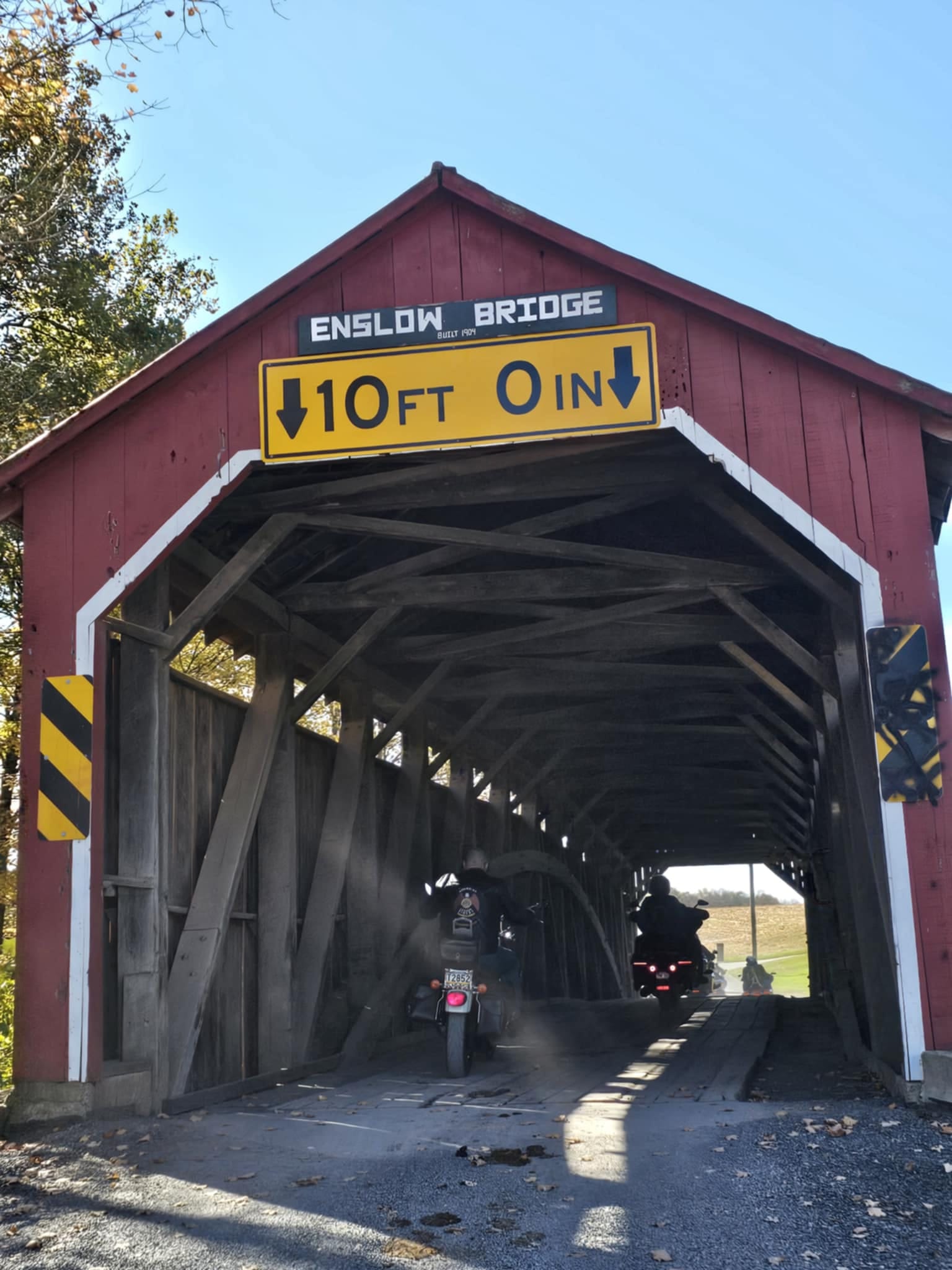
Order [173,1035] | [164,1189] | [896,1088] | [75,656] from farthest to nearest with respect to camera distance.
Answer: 1. [173,1035]
2. [75,656]
3. [896,1088]
4. [164,1189]

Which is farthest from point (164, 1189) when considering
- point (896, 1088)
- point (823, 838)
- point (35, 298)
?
point (35, 298)

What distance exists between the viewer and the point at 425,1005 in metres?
8.71

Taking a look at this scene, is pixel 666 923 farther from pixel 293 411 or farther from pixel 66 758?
pixel 66 758

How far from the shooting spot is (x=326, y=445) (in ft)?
23.6

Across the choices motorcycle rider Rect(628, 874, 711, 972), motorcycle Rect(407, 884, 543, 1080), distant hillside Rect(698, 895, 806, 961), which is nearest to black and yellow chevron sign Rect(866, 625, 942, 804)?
motorcycle Rect(407, 884, 543, 1080)

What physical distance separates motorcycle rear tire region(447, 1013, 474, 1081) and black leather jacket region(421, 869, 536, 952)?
582 mm

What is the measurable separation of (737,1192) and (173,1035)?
154 inches

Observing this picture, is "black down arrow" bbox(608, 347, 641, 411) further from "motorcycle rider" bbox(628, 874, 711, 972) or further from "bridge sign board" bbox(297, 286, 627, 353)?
"motorcycle rider" bbox(628, 874, 711, 972)

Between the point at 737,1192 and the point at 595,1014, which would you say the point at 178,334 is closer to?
the point at 595,1014

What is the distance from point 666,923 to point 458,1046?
778cm

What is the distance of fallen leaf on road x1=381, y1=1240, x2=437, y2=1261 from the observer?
12.7 ft

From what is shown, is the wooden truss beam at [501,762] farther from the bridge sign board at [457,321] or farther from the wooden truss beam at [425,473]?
the bridge sign board at [457,321]

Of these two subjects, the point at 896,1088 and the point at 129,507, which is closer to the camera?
the point at 896,1088

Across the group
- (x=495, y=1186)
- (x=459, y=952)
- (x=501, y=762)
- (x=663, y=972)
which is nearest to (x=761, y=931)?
(x=663, y=972)
